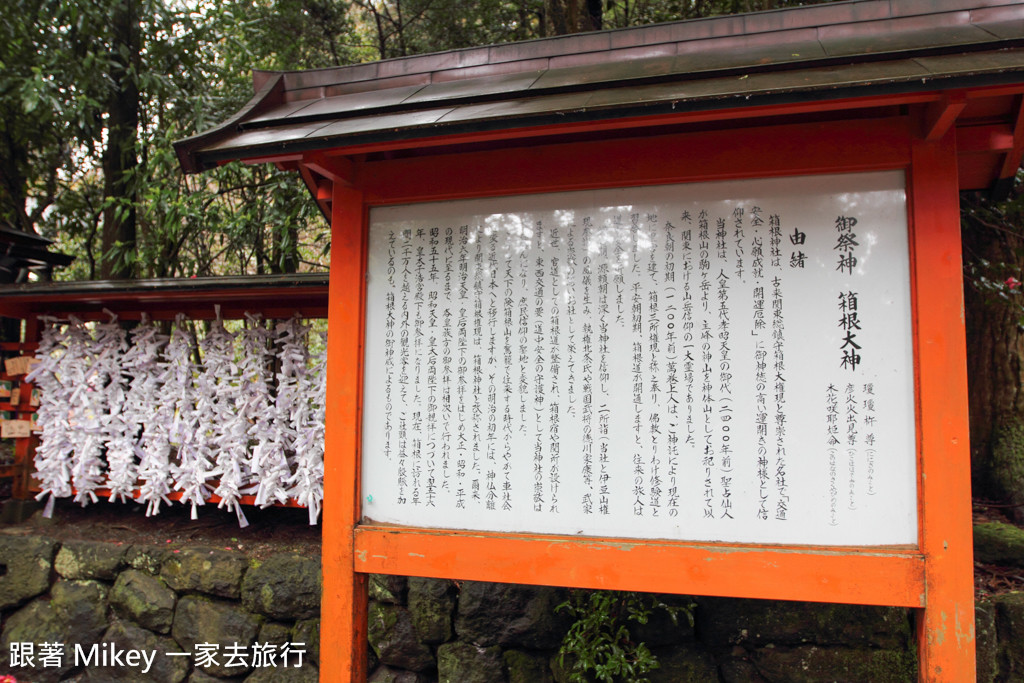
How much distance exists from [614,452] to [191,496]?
3.95 m

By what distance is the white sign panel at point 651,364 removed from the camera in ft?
8.86

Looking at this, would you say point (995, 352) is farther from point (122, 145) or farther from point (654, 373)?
point (122, 145)

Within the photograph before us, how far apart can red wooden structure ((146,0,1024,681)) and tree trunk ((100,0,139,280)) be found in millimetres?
5005

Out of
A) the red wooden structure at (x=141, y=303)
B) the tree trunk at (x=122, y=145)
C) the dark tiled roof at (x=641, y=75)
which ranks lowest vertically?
the red wooden structure at (x=141, y=303)

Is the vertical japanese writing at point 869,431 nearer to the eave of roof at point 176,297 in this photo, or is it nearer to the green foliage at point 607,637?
the green foliage at point 607,637

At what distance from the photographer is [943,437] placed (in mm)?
2592

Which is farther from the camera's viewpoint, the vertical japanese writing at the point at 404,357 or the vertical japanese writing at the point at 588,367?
the vertical japanese writing at the point at 404,357

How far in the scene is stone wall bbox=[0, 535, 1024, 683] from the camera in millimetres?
3934

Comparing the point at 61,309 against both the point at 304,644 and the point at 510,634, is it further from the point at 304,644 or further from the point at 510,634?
the point at 510,634

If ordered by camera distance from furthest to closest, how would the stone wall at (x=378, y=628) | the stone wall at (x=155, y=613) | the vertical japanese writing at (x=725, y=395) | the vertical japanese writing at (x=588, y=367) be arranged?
the stone wall at (x=155, y=613) → the stone wall at (x=378, y=628) → the vertical japanese writing at (x=588, y=367) → the vertical japanese writing at (x=725, y=395)

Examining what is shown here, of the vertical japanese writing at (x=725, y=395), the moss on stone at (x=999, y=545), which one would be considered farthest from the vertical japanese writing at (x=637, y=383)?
the moss on stone at (x=999, y=545)

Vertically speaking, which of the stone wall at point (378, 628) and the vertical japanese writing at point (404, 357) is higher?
the vertical japanese writing at point (404, 357)

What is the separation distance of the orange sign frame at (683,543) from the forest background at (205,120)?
302cm

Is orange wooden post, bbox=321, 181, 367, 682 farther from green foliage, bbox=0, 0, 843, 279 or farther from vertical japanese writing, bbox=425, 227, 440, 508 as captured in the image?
green foliage, bbox=0, 0, 843, 279
